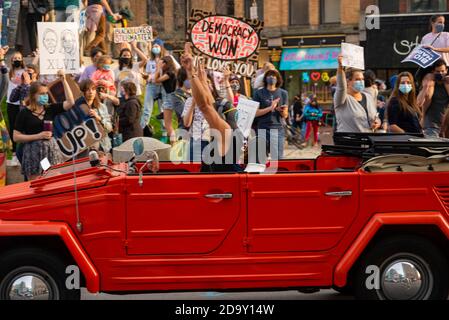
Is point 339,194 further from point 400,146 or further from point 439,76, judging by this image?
point 439,76

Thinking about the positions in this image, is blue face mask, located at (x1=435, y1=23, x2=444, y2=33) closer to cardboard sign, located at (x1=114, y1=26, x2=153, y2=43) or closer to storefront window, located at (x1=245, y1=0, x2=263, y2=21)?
cardboard sign, located at (x1=114, y1=26, x2=153, y2=43)

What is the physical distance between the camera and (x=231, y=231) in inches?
231

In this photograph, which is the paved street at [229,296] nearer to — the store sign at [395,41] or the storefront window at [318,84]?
the store sign at [395,41]

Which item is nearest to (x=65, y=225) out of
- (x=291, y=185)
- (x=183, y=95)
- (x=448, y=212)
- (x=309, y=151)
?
(x=291, y=185)

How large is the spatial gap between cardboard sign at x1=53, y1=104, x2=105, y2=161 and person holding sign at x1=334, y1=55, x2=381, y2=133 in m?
3.05

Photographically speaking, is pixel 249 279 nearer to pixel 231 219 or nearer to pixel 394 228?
pixel 231 219

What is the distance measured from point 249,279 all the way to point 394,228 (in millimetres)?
1110

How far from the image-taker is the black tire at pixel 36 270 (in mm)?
5762

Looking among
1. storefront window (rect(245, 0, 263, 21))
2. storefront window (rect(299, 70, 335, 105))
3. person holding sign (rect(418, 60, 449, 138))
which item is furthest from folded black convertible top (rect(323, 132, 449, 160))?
storefront window (rect(245, 0, 263, 21))

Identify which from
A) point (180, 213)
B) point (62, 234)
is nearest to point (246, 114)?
point (180, 213)

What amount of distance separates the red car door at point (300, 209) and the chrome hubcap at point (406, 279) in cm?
46

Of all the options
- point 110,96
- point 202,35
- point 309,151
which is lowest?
point 309,151

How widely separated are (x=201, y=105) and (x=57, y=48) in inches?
220
